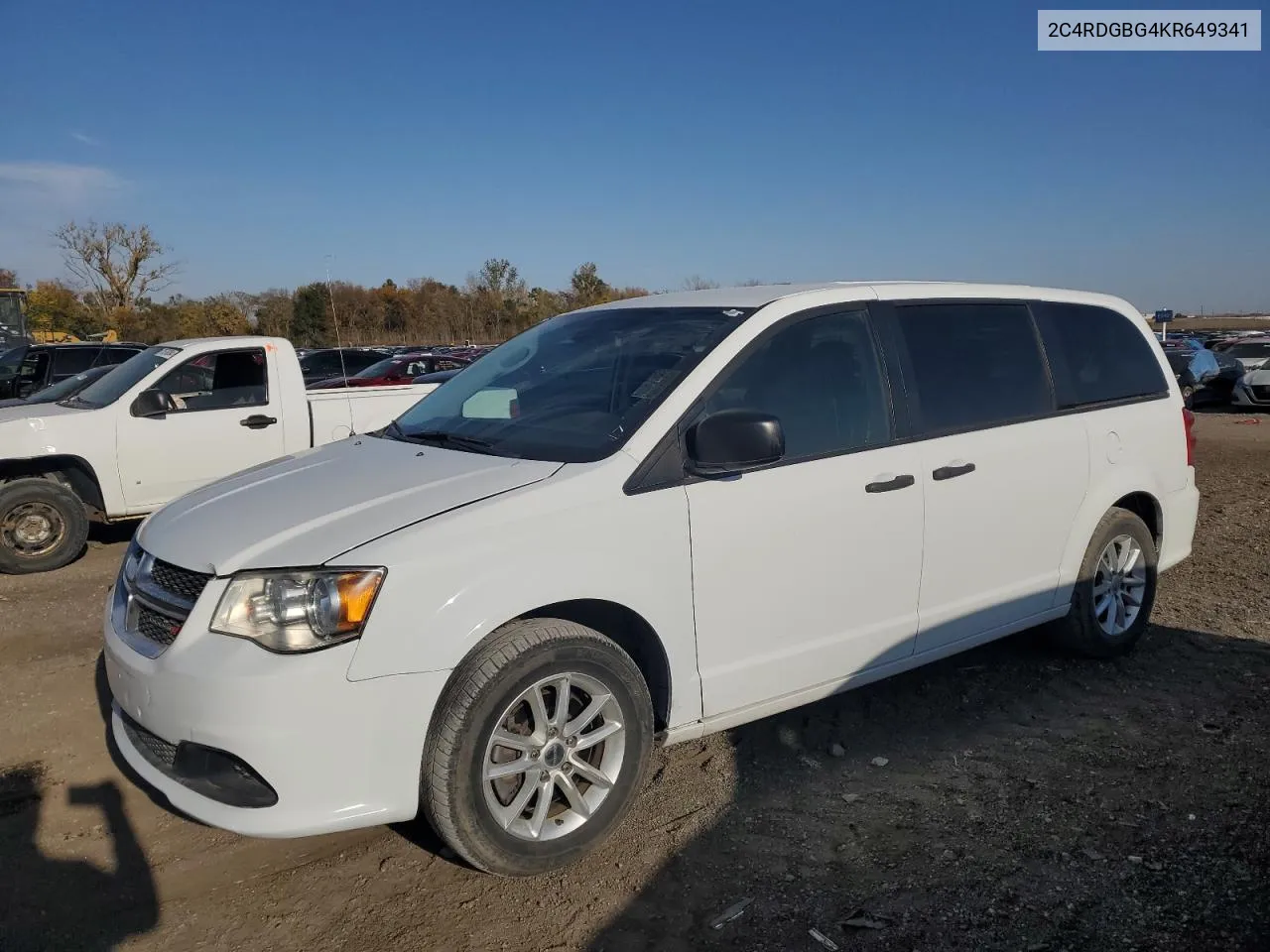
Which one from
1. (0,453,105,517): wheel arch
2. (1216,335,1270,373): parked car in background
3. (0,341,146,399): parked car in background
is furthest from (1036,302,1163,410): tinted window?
(1216,335,1270,373): parked car in background

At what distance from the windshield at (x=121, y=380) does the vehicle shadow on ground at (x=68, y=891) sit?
15.7 ft

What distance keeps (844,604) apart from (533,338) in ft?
6.32

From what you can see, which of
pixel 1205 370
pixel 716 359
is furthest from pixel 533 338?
pixel 1205 370

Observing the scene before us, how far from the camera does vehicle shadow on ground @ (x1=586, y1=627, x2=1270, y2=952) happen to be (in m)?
2.70

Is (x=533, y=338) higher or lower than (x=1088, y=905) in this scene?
higher

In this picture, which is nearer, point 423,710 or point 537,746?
point 423,710

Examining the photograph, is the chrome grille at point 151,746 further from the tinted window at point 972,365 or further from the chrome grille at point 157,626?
the tinted window at point 972,365

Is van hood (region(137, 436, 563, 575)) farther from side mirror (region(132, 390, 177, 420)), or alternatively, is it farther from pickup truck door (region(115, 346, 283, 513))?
side mirror (region(132, 390, 177, 420))

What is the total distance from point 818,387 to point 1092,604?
2152 millimetres

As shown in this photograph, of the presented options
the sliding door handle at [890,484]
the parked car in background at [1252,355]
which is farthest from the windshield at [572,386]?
the parked car in background at [1252,355]

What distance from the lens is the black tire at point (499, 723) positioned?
8.86 ft

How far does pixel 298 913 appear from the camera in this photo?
9.33 feet

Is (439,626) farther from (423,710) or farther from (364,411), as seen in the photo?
(364,411)

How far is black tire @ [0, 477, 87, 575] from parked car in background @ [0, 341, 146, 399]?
8.18m
